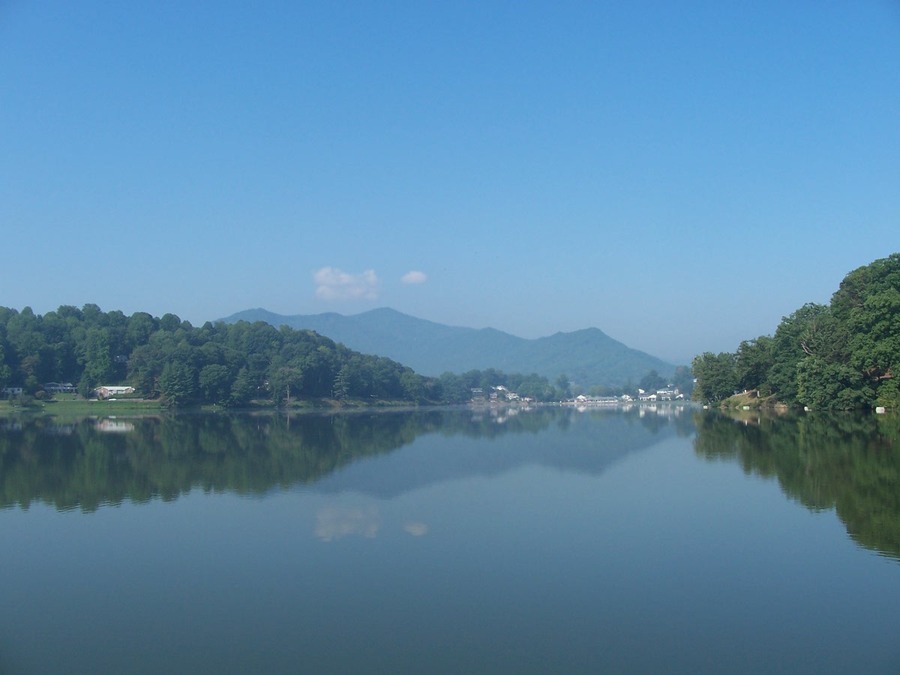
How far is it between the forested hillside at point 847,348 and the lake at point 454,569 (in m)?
21.2

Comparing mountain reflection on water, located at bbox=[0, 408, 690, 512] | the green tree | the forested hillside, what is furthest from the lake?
the green tree

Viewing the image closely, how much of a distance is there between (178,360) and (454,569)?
77411 mm

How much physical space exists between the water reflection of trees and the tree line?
195 ft

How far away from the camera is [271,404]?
92312mm

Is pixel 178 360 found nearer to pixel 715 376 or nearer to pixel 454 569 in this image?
pixel 715 376

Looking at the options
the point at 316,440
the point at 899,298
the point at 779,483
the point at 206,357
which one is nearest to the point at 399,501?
the point at 779,483

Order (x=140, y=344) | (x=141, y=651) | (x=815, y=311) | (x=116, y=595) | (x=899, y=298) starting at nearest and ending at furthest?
(x=141, y=651) → (x=116, y=595) → (x=899, y=298) → (x=815, y=311) → (x=140, y=344)

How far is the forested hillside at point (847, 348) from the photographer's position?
1671 inches

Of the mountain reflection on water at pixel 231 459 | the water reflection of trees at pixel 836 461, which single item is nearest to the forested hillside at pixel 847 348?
the water reflection of trees at pixel 836 461

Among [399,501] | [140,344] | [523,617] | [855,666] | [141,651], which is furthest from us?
[140,344]

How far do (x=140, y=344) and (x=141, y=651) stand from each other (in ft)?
306

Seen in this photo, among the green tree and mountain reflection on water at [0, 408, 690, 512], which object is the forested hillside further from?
mountain reflection on water at [0, 408, 690, 512]

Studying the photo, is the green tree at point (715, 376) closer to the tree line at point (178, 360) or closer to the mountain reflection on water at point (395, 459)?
the mountain reflection on water at point (395, 459)

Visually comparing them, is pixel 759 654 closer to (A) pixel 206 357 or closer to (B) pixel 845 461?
(B) pixel 845 461
